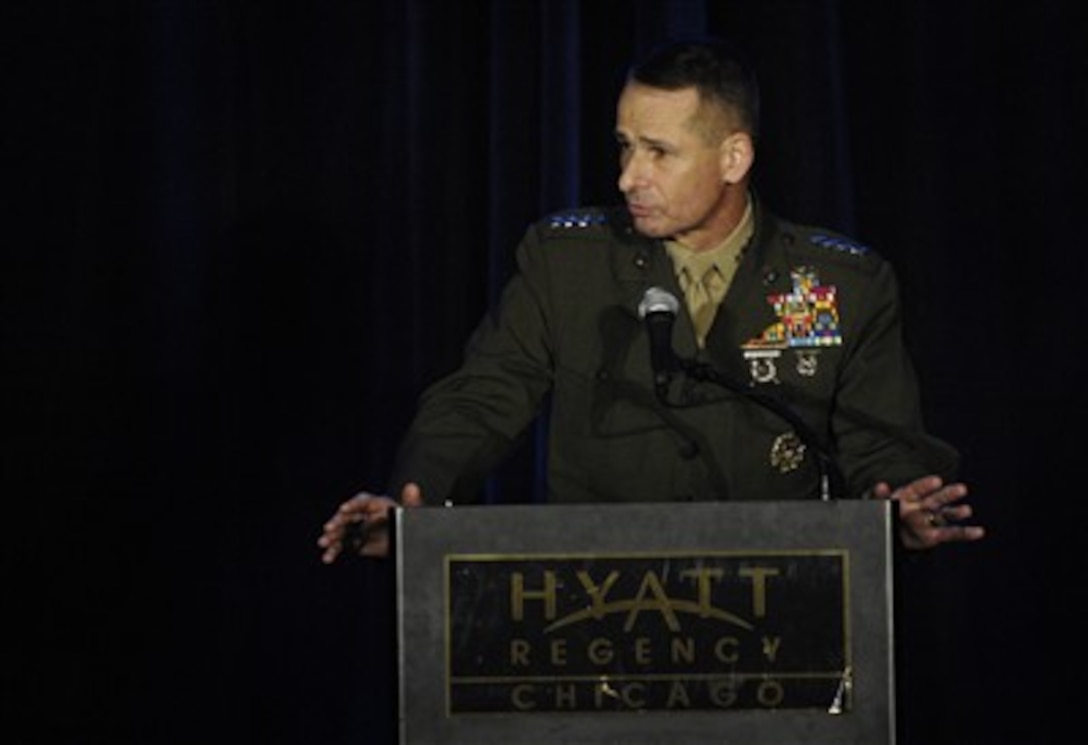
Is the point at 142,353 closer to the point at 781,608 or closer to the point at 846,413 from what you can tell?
the point at 846,413

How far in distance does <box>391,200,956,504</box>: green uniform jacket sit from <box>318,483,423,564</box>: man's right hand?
1.64ft

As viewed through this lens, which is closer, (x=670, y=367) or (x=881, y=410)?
(x=670, y=367)

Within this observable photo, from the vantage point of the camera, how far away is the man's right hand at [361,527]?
257cm

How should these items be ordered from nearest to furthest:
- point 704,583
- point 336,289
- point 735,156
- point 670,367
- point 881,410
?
1. point 704,583
2. point 670,367
3. point 881,410
4. point 735,156
5. point 336,289

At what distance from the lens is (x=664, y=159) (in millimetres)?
3256

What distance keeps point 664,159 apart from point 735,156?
14 centimetres

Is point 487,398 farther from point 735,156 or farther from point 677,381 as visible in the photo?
point 735,156

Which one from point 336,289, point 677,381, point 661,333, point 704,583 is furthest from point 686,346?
point 336,289

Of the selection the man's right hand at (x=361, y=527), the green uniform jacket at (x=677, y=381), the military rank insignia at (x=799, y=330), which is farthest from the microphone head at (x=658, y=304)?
the military rank insignia at (x=799, y=330)

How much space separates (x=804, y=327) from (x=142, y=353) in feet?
4.76

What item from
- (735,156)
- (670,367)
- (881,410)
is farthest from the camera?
(735,156)

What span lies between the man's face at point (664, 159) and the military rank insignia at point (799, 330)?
7.6 inches

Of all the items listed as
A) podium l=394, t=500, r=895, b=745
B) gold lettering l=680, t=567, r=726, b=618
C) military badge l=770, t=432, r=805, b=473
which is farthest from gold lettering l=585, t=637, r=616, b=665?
military badge l=770, t=432, r=805, b=473

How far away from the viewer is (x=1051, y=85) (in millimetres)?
4117
